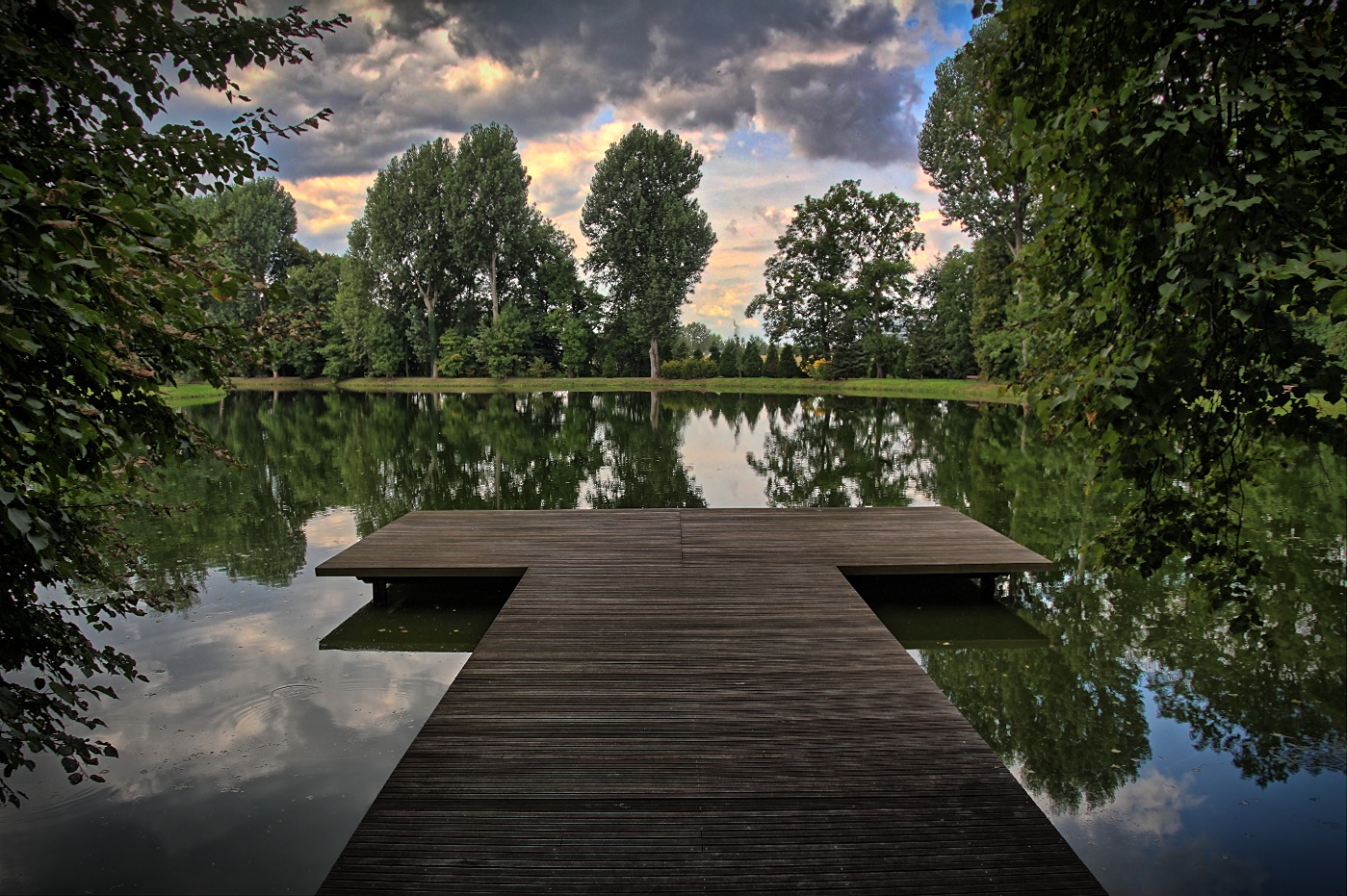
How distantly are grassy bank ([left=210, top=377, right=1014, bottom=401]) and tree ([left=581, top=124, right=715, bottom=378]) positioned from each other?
10.4 feet

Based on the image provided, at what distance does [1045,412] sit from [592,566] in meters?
4.08

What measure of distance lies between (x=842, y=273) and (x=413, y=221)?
2342cm

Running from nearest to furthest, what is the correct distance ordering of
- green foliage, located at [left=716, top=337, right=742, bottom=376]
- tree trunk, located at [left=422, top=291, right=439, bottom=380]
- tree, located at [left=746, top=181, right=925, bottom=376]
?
1. tree, located at [left=746, top=181, right=925, bottom=376]
2. green foliage, located at [left=716, top=337, right=742, bottom=376]
3. tree trunk, located at [left=422, top=291, right=439, bottom=380]

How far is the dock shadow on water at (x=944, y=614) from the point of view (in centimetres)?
A: 555

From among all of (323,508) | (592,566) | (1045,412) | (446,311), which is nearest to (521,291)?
(446,311)

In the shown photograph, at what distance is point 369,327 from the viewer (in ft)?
137

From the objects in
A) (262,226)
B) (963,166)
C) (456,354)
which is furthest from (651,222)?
(262,226)

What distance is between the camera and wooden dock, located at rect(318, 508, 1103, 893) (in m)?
2.39

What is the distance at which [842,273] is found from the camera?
39719mm

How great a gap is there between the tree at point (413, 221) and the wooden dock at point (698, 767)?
38.7 metres

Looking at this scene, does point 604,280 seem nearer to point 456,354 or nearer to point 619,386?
point 619,386

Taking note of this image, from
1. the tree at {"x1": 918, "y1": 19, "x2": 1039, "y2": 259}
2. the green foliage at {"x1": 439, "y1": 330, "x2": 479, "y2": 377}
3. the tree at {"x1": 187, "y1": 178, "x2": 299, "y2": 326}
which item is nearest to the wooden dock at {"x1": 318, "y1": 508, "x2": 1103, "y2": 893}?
the tree at {"x1": 918, "y1": 19, "x2": 1039, "y2": 259}

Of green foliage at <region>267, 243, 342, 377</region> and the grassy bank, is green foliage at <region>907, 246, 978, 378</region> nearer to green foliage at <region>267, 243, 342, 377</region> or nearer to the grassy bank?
the grassy bank

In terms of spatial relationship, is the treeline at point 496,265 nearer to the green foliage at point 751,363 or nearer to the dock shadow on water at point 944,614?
the green foliage at point 751,363
